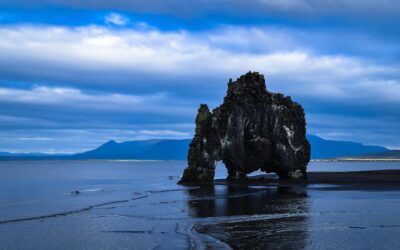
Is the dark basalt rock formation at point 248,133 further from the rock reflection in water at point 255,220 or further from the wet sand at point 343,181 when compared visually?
the rock reflection in water at point 255,220

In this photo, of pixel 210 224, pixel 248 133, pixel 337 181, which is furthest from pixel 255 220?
pixel 337 181

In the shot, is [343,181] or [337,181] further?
[337,181]

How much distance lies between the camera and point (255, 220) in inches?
1419

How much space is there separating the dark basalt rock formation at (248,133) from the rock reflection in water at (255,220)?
88.0 feet

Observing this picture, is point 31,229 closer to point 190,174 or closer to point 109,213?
point 109,213

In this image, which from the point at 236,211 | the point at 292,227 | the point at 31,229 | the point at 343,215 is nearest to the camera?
the point at 292,227

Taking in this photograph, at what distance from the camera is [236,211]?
4253 centimetres

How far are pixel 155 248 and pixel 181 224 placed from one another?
365 inches

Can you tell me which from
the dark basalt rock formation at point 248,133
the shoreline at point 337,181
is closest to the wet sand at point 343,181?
the shoreline at point 337,181

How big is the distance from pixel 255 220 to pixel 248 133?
48267 millimetres

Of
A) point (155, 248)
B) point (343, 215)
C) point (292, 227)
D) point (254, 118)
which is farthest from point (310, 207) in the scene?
point (254, 118)

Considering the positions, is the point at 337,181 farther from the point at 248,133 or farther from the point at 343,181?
the point at 248,133

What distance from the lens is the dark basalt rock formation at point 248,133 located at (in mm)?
83000

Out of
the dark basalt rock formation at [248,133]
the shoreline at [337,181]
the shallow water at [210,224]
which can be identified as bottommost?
the shallow water at [210,224]
